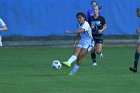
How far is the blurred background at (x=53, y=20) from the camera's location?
84.5ft

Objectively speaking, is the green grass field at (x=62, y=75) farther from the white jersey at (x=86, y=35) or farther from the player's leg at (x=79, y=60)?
the white jersey at (x=86, y=35)

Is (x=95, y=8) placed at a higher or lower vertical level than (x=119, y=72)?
higher

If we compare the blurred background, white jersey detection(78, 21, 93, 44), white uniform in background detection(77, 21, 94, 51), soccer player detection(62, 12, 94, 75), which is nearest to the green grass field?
soccer player detection(62, 12, 94, 75)

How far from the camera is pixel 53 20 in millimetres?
26047

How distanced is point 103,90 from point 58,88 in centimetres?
99

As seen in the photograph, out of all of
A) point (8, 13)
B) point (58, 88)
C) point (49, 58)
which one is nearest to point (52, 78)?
point (58, 88)

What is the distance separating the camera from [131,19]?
26.5 meters

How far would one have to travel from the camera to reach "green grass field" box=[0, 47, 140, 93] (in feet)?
41.5

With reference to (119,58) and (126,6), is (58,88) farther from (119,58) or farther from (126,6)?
(126,6)

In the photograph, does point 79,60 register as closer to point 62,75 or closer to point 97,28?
point 62,75

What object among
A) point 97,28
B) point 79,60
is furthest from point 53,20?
point 79,60

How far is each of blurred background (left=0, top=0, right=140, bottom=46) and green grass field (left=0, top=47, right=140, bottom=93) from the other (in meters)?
3.21

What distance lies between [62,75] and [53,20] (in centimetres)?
1106

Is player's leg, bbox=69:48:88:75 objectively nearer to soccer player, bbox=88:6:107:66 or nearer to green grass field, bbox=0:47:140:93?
green grass field, bbox=0:47:140:93
